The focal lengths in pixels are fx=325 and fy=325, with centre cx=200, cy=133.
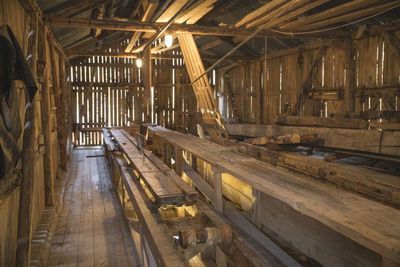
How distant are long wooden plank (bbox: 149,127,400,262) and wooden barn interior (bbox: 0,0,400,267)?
0.04ft

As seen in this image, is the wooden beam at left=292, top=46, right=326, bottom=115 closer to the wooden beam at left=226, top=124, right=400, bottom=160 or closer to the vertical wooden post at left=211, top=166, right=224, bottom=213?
the wooden beam at left=226, top=124, right=400, bottom=160

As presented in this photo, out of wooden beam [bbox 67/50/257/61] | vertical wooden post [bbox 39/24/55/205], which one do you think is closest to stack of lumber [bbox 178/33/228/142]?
vertical wooden post [bbox 39/24/55/205]

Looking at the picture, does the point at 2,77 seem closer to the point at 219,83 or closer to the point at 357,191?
the point at 357,191

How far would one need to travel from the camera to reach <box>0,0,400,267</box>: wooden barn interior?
2824 mm

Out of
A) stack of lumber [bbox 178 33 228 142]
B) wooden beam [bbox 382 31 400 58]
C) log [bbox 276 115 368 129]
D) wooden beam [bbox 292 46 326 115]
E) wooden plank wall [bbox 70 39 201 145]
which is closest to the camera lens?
log [bbox 276 115 368 129]

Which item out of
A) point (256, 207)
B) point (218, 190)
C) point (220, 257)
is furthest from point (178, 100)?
point (220, 257)

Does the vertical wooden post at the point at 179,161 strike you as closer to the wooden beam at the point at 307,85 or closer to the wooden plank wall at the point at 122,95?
the wooden beam at the point at 307,85

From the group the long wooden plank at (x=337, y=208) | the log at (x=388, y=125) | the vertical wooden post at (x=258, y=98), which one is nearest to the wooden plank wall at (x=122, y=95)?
the vertical wooden post at (x=258, y=98)

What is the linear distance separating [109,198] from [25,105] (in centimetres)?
300

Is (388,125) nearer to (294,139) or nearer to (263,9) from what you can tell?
(294,139)

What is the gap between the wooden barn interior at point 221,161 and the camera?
9.27 feet

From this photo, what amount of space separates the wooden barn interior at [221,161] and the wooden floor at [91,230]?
0.09 ft

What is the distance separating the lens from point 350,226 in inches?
73.6

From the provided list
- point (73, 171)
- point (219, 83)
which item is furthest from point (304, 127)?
point (219, 83)
